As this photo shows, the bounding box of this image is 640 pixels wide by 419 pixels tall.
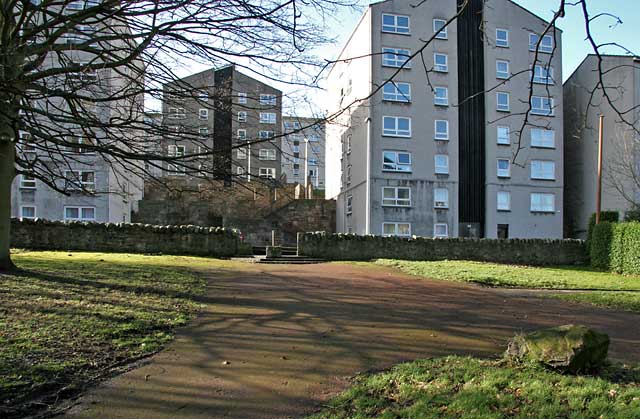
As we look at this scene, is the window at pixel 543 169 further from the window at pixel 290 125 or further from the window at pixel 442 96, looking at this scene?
the window at pixel 290 125

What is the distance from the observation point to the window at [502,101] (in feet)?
116

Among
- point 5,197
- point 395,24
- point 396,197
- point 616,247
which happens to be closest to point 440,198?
point 396,197

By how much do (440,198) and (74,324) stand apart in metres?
30.3

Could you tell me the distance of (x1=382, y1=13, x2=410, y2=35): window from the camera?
112 feet

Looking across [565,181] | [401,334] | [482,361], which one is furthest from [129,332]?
[565,181]

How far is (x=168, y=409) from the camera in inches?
168

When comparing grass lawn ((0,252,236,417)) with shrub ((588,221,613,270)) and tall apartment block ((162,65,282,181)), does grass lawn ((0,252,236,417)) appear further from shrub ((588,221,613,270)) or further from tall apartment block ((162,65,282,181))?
shrub ((588,221,613,270))

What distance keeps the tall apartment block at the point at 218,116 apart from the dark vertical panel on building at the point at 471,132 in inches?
1135

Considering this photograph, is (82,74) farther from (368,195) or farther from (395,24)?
(395,24)

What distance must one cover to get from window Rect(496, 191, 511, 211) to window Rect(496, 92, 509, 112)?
626 cm

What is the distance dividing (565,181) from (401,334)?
38494 mm

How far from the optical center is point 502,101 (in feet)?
117

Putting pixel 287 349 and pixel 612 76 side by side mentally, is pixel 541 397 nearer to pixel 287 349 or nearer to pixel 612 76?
pixel 287 349

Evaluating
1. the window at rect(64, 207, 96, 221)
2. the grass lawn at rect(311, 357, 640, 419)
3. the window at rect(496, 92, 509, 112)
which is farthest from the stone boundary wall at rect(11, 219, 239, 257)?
the window at rect(496, 92, 509, 112)
